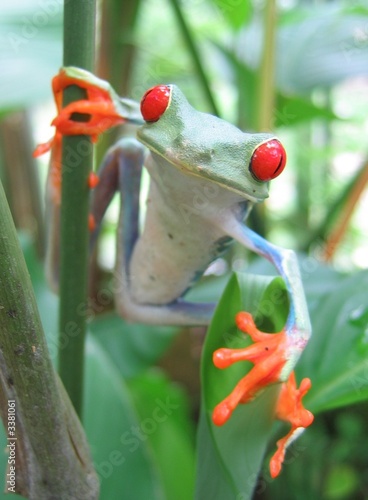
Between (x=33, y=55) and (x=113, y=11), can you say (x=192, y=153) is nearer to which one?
(x=33, y=55)

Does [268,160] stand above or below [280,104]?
above

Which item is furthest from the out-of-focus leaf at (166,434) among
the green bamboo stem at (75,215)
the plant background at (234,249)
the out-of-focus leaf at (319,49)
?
the out-of-focus leaf at (319,49)

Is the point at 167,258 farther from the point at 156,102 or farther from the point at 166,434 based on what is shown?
the point at 166,434

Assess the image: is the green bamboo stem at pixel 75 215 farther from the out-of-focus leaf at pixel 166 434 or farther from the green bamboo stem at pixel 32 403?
the out-of-focus leaf at pixel 166 434

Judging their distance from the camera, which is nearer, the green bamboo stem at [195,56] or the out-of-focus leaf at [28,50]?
the out-of-focus leaf at [28,50]

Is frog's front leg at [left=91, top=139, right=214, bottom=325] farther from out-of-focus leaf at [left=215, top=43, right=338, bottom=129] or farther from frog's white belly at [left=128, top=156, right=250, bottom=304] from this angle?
out-of-focus leaf at [left=215, top=43, right=338, bottom=129]

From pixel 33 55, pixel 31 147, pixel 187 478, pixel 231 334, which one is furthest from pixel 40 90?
pixel 31 147

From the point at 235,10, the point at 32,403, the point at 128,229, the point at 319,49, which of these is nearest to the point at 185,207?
the point at 128,229
